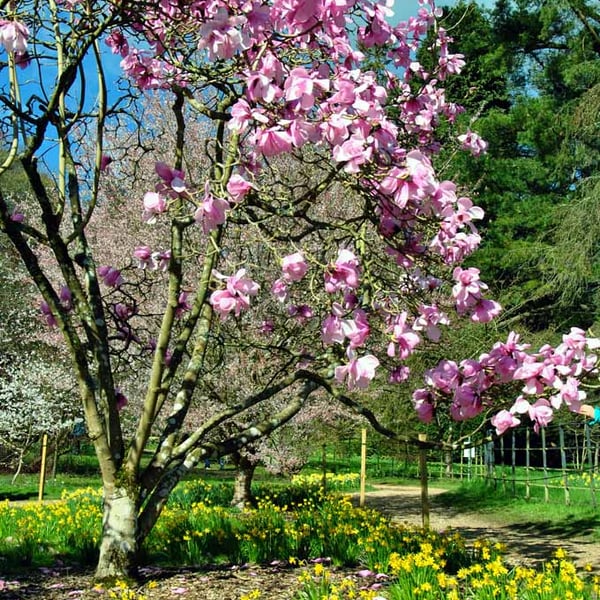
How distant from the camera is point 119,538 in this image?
4332 millimetres

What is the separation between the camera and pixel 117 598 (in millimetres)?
3951

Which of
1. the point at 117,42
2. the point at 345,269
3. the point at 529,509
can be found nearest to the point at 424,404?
the point at 345,269

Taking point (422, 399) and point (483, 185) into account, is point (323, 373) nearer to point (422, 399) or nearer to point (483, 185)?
point (422, 399)

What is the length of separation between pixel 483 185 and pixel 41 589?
18.3 metres

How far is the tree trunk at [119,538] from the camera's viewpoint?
170 inches

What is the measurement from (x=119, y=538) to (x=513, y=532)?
25.0 ft

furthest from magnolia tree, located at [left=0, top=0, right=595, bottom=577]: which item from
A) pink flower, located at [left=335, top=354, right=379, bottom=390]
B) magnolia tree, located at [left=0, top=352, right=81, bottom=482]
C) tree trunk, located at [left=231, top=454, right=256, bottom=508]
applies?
magnolia tree, located at [left=0, top=352, right=81, bottom=482]

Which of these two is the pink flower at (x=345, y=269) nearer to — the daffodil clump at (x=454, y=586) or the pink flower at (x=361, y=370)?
the pink flower at (x=361, y=370)

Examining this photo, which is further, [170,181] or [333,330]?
[170,181]

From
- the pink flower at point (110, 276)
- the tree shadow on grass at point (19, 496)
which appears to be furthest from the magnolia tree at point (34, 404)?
the pink flower at point (110, 276)

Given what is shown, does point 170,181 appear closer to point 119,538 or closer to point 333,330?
point 333,330

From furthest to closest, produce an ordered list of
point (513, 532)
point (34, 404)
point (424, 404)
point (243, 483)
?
point (34, 404) < point (243, 483) < point (513, 532) < point (424, 404)

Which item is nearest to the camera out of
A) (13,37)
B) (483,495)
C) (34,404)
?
(13,37)

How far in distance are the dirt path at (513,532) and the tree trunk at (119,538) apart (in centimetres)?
303
